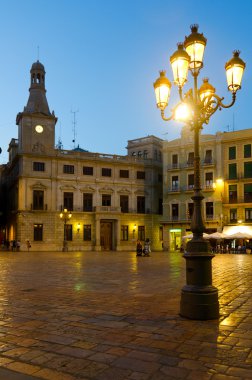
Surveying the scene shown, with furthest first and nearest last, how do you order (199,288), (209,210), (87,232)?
(87,232), (209,210), (199,288)

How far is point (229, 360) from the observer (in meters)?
4.34

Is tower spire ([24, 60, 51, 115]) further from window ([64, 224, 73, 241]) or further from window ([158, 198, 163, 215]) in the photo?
window ([158, 198, 163, 215])

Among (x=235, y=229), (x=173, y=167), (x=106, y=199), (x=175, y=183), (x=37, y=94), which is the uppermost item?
(x=37, y=94)

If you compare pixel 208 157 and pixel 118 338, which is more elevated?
pixel 208 157

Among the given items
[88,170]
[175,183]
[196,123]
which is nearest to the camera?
[196,123]

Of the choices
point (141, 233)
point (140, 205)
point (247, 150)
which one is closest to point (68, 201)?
point (140, 205)

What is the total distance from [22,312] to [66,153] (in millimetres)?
39928

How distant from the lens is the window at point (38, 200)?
43.4 meters

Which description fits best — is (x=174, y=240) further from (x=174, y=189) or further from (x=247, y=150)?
(x=247, y=150)

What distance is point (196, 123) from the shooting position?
293 inches

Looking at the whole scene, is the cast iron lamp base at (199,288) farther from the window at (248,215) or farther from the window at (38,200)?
the window at (38,200)

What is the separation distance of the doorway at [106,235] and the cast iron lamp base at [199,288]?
40.3 meters

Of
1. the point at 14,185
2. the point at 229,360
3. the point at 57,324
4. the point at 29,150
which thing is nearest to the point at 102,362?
the point at 229,360

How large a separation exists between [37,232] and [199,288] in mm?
38517
